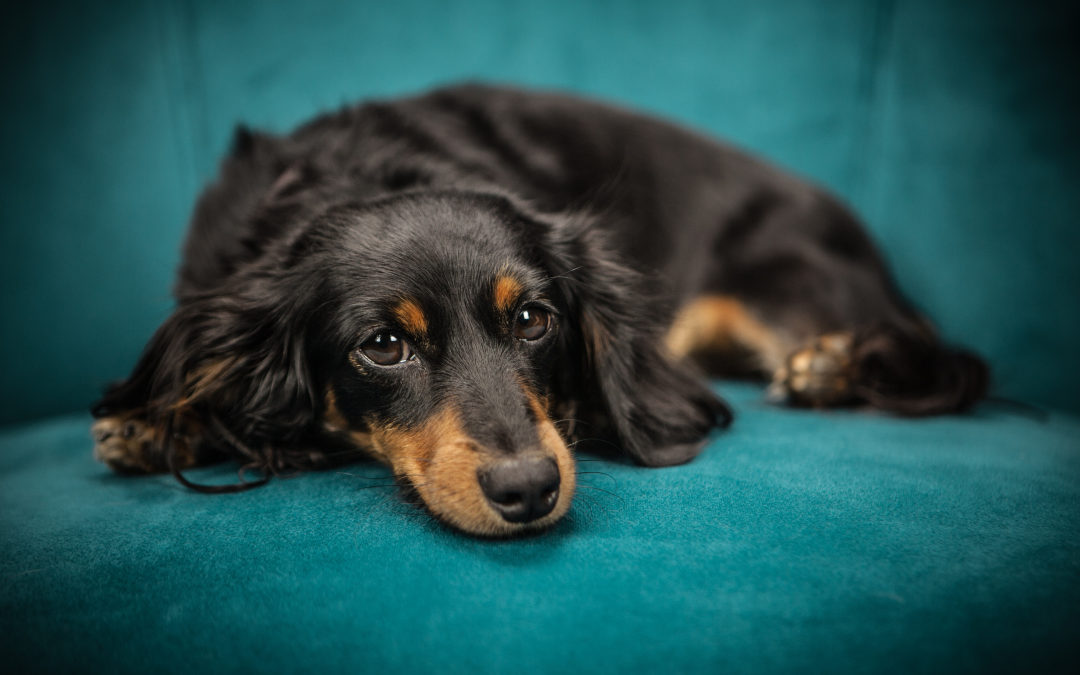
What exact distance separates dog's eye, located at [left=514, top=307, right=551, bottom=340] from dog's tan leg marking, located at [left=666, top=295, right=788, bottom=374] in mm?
1007

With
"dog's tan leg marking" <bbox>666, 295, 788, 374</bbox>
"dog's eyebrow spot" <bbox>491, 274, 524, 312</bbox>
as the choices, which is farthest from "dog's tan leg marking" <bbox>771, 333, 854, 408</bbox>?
"dog's eyebrow spot" <bbox>491, 274, 524, 312</bbox>

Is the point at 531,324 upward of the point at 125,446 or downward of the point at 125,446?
upward

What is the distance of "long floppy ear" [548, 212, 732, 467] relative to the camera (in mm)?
1744

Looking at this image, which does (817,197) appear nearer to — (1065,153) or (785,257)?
(785,257)

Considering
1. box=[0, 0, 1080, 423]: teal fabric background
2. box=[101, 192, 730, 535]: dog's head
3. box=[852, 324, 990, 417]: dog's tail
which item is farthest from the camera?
box=[0, 0, 1080, 423]: teal fabric background

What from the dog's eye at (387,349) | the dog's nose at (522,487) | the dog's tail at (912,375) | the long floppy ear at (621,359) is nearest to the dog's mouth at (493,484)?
the dog's nose at (522,487)

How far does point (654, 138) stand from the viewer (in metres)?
2.76

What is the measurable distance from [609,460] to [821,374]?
0.93 m

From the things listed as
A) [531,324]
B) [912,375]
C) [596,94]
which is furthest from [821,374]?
[596,94]

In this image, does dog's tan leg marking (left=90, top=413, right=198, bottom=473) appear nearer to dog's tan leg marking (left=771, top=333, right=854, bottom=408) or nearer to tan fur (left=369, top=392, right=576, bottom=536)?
tan fur (left=369, top=392, right=576, bottom=536)

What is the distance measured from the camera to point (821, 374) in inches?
83.9

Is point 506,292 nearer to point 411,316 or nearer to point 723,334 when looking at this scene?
point 411,316

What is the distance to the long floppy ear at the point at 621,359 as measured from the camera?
174 centimetres

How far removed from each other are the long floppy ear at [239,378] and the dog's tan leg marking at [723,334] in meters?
1.45
